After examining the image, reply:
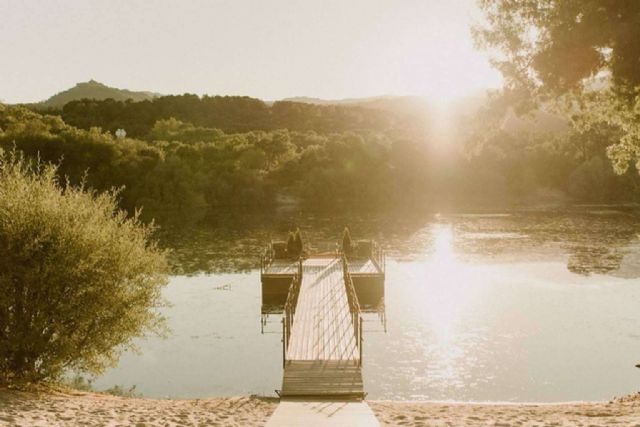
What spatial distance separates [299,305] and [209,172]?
275ft

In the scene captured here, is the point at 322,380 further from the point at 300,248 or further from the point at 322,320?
the point at 300,248

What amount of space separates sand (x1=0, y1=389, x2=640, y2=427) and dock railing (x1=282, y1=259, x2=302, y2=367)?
7.34ft

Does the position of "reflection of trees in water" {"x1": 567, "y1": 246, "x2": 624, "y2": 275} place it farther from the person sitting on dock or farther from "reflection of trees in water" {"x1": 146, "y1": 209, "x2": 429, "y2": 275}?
"reflection of trees in water" {"x1": 146, "y1": 209, "x2": 429, "y2": 275}

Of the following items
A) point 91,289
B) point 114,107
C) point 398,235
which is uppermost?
point 114,107

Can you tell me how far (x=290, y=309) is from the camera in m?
23.9

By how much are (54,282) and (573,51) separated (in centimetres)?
1555

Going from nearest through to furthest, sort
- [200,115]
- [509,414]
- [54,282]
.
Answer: [509,414] < [54,282] < [200,115]

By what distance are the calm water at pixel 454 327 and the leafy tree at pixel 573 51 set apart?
389 inches

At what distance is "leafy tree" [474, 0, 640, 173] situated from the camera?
16.2 meters

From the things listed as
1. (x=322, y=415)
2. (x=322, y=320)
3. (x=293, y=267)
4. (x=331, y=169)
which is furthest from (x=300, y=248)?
(x=331, y=169)

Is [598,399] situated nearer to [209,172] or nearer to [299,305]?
[299,305]

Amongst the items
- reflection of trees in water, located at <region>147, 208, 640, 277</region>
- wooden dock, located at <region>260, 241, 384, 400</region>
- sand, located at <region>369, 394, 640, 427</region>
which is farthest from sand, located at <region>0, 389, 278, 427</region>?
reflection of trees in water, located at <region>147, 208, 640, 277</region>

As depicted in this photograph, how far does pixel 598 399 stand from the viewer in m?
21.3

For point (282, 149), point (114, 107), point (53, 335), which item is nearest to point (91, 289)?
point (53, 335)
